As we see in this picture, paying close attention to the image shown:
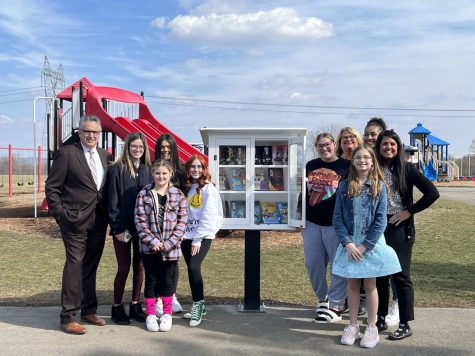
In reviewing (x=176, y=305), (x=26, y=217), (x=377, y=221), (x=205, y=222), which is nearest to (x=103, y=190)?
(x=205, y=222)

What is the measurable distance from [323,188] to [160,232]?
5.63 feet

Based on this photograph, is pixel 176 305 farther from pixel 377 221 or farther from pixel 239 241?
pixel 239 241

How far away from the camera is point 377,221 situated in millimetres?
4520

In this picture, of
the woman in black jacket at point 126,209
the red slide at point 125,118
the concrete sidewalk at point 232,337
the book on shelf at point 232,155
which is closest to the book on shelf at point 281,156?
the book on shelf at point 232,155

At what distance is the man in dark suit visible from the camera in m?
4.84

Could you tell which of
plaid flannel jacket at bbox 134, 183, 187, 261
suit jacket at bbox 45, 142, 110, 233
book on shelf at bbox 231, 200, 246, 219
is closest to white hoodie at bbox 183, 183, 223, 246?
plaid flannel jacket at bbox 134, 183, 187, 261

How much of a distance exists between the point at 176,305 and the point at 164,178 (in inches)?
58.0

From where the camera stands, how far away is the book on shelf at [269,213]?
570 centimetres

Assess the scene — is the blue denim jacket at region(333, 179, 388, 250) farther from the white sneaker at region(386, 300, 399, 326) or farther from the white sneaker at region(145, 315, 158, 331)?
the white sneaker at region(145, 315, 158, 331)

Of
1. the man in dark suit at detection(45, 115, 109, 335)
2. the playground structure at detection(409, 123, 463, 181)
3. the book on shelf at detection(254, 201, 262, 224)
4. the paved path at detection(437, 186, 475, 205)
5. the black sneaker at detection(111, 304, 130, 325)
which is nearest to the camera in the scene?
the man in dark suit at detection(45, 115, 109, 335)

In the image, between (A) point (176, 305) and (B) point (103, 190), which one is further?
(A) point (176, 305)

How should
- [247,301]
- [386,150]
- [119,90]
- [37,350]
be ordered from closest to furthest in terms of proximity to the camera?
[37,350]
[386,150]
[247,301]
[119,90]

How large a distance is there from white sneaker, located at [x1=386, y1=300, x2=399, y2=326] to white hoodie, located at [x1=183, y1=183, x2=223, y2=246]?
196cm

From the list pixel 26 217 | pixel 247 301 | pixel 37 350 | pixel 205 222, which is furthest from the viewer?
pixel 26 217
